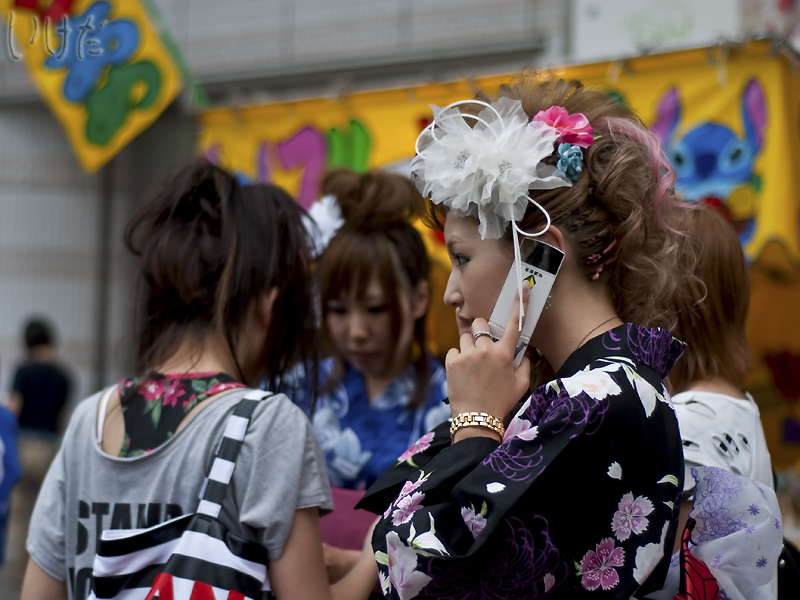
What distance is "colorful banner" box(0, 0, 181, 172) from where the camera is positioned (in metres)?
3.73

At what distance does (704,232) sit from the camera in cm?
193

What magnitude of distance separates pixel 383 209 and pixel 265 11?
454 cm

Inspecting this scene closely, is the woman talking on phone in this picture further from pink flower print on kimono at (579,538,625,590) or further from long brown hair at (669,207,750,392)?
long brown hair at (669,207,750,392)

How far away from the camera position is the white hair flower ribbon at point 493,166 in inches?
49.9

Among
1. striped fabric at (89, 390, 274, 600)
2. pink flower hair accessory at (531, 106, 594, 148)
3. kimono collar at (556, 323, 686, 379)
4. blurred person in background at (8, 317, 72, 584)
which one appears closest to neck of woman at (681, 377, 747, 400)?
kimono collar at (556, 323, 686, 379)

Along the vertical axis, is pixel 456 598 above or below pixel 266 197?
below

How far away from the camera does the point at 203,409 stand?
150cm

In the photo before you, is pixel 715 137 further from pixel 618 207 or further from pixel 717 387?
pixel 618 207

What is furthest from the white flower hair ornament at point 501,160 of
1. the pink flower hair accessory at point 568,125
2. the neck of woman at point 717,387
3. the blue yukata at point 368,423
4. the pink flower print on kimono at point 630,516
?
the blue yukata at point 368,423

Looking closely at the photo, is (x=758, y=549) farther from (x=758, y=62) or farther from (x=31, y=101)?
(x=31, y=101)

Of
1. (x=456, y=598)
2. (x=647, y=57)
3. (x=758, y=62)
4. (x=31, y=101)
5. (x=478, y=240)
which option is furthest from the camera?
(x=31, y=101)

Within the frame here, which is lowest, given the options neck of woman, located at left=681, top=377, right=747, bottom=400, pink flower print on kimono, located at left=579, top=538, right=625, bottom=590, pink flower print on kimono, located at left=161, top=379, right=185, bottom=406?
pink flower print on kimono, located at left=579, top=538, right=625, bottom=590

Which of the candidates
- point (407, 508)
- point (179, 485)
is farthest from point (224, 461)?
point (407, 508)

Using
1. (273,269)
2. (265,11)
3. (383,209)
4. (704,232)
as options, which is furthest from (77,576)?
(265,11)
